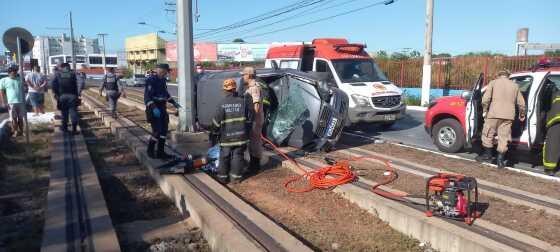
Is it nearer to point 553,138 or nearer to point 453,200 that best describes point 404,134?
point 553,138

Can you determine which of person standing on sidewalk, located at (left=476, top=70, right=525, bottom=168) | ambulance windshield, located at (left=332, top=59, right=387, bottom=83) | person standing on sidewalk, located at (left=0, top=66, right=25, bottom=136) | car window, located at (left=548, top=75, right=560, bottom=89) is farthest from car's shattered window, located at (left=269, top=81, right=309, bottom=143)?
person standing on sidewalk, located at (left=0, top=66, right=25, bottom=136)

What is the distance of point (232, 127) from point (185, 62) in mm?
3389

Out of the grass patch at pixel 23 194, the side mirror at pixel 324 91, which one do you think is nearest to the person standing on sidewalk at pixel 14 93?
the grass patch at pixel 23 194

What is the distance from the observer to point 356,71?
12.1 meters

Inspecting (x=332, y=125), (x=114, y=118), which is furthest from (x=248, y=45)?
(x=332, y=125)

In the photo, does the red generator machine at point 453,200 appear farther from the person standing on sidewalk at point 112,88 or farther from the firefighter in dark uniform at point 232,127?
the person standing on sidewalk at point 112,88

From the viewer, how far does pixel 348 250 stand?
4.42 metres

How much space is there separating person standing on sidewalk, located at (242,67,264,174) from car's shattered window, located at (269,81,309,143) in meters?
1.80

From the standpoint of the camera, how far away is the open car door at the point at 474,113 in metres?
7.94

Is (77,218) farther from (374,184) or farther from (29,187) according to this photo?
(374,184)

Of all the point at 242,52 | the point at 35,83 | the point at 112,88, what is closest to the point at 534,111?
the point at 112,88

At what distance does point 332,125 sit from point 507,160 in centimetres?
322

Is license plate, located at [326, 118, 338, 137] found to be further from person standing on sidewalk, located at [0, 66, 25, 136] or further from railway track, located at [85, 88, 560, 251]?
person standing on sidewalk, located at [0, 66, 25, 136]

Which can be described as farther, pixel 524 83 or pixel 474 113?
pixel 474 113
